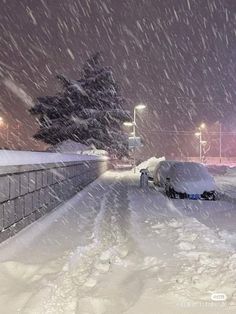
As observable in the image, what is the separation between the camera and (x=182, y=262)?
645 centimetres

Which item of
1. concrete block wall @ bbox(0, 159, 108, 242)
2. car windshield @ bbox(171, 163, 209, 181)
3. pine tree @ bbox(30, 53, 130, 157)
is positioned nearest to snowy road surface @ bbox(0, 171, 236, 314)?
concrete block wall @ bbox(0, 159, 108, 242)

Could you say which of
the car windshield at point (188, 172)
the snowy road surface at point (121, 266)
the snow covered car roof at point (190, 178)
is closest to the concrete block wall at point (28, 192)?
the snowy road surface at point (121, 266)

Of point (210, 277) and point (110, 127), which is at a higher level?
point (110, 127)

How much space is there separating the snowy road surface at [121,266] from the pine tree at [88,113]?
121 feet

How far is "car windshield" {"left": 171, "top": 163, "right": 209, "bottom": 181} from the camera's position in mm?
17797

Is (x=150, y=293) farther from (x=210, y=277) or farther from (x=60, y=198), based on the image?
(x=60, y=198)

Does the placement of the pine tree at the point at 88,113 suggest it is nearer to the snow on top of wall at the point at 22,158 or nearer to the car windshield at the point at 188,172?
the car windshield at the point at 188,172

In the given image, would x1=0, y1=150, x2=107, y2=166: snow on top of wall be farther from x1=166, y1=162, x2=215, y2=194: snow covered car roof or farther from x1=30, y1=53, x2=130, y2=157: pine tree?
x1=30, y1=53, x2=130, y2=157: pine tree

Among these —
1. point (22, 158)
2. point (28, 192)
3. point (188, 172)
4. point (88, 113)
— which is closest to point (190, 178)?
point (188, 172)

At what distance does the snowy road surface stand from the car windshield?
21.2 ft

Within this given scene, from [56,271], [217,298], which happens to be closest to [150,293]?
[217,298]

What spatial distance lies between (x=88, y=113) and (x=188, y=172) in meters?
31.3

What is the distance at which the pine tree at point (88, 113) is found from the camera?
48.2 metres

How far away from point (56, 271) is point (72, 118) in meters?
42.8
